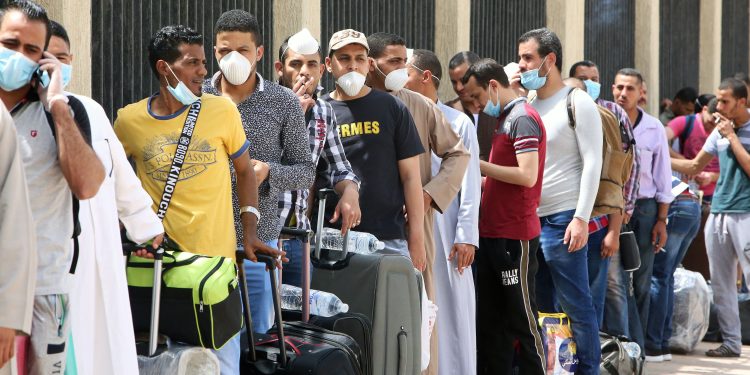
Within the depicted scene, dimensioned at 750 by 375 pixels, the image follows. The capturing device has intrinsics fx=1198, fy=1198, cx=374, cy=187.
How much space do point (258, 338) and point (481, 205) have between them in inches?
94.8

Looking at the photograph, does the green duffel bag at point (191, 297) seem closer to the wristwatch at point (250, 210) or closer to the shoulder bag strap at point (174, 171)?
the shoulder bag strap at point (174, 171)

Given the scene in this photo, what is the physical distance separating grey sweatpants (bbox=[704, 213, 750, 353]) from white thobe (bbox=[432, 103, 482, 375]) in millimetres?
3377

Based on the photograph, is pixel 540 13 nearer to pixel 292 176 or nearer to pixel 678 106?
pixel 678 106

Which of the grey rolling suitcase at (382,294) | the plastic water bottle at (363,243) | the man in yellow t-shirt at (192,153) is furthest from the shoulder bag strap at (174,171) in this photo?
the plastic water bottle at (363,243)

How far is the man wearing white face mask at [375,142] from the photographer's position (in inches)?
232

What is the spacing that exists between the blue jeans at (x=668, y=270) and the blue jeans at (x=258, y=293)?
4.65 metres

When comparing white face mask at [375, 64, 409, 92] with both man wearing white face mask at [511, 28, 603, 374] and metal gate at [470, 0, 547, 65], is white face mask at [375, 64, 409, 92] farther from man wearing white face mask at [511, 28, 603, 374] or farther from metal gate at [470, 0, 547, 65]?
metal gate at [470, 0, 547, 65]

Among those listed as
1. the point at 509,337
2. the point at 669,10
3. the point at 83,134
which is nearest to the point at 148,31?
the point at 509,337

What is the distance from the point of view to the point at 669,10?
50.4 feet

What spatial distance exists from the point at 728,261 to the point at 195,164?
19.6 feet

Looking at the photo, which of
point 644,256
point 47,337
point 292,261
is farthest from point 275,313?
point 644,256

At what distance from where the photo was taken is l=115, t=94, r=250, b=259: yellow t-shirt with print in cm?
448

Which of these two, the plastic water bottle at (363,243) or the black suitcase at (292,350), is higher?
the plastic water bottle at (363,243)

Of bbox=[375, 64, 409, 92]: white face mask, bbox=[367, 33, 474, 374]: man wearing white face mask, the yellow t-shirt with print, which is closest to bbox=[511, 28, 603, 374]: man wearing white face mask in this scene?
bbox=[367, 33, 474, 374]: man wearing white face mask
